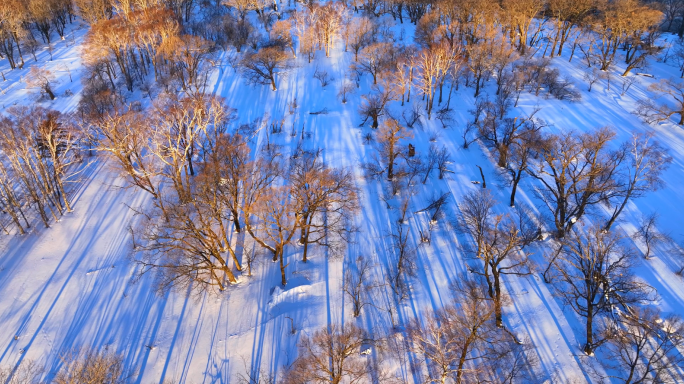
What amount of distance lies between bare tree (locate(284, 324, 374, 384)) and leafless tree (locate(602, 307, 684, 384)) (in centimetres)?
1606

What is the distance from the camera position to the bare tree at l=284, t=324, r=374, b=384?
21734 mm

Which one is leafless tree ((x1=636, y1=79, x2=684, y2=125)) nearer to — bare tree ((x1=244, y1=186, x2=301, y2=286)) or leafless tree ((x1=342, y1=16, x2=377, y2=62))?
leafless tree ((x1=342, y1=16, x2=377, y2=62))

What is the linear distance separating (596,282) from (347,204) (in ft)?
68.9

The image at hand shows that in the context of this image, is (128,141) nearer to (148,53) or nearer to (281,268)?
(281,268)

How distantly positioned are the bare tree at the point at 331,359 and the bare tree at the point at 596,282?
48.2 feet

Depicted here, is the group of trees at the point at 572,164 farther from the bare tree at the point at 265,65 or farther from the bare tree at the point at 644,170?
the bare tree at the point at 265,65

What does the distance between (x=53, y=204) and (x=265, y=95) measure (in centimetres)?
2974

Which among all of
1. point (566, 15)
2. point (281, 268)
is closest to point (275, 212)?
point (281, 268)

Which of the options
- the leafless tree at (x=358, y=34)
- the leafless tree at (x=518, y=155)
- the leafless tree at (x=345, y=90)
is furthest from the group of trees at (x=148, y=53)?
the leafless tree at (x=518, y=155)

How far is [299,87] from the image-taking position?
55.3 meters

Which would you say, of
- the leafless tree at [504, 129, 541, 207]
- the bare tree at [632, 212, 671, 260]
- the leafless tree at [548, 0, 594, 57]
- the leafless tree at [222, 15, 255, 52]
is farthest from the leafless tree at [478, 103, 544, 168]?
the leafless tree at [222, 15, 255, 52]

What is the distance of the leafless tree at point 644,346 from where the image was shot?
22672mm

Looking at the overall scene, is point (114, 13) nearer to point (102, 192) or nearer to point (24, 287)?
point (102, 192)

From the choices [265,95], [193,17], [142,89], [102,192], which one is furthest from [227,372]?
[193,17]
